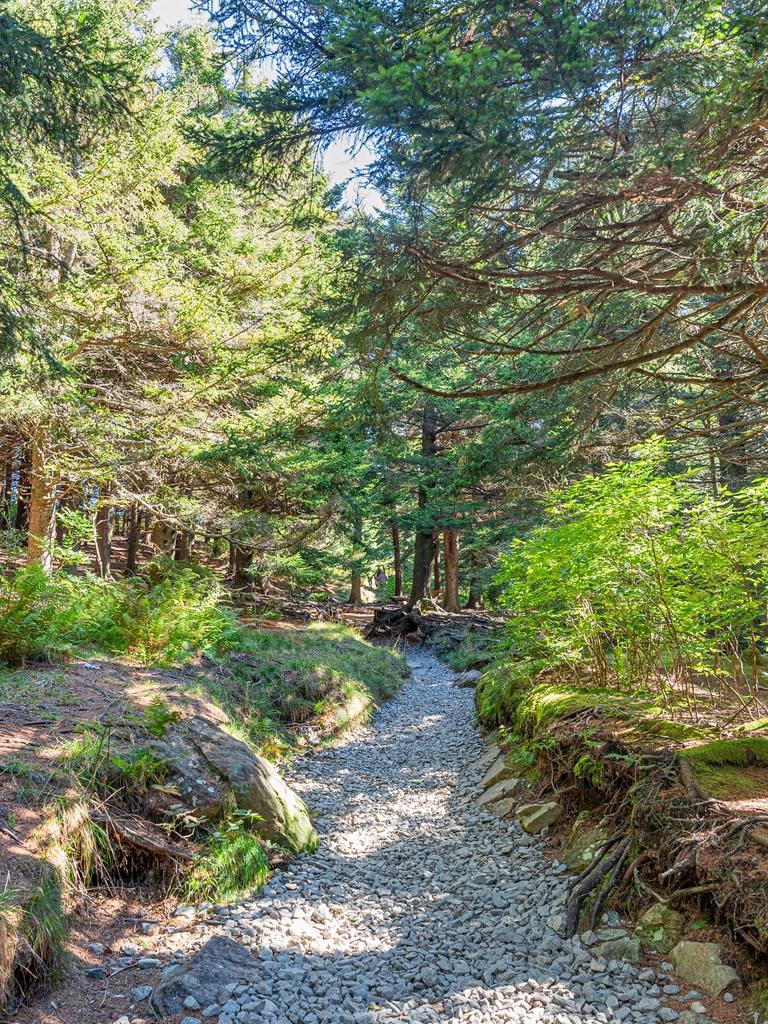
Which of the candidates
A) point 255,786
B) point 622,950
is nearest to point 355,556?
point 255,786

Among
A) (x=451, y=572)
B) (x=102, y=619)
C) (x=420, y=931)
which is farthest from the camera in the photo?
(x=451, y=572)

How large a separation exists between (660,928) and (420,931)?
1.39 meters

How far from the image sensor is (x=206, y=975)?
282 centimetres

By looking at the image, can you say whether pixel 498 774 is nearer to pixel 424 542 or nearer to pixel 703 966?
pixel 703 966

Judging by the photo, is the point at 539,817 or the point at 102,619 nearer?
the point at 539,817

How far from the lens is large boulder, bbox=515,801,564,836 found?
15.4 feet

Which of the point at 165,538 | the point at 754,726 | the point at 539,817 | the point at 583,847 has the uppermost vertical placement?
the point at 165,538

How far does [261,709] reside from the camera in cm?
688

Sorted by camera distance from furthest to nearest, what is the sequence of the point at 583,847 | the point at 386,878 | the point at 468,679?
the point at 468,679, the point at 386,878, the point at 583,847

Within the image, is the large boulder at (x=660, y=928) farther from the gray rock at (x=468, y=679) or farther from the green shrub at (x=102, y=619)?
the gray rock at (x=468, y=679)

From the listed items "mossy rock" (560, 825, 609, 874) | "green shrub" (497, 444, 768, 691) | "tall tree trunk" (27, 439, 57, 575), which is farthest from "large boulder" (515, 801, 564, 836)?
"tall tree trunk" (27, 439, 57, 575)

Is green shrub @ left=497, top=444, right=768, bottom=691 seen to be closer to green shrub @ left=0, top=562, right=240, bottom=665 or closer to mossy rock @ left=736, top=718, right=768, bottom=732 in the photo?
mossy rock @ left=736, top=718, right=768, bottom=732

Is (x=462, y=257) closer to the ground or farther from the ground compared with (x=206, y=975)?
farther from the ground

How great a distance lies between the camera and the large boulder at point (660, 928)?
2943 millimetres
